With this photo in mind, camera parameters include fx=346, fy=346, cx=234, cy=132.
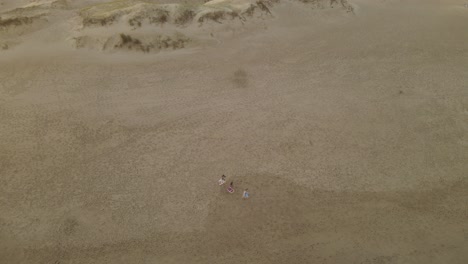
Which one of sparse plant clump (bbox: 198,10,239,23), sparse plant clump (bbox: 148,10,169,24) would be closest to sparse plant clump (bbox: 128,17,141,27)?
sparse plant clump (bbox: 148,10,169,24)

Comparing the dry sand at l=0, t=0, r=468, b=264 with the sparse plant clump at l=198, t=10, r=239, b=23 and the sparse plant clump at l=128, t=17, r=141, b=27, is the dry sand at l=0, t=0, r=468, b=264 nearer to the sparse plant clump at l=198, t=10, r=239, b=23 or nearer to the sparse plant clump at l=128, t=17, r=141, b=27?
the sparse plant clump at l=198, t=10, r=239, b=23

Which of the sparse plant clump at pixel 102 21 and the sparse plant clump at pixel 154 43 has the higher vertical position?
the sparse plant clump at pixel 102 21

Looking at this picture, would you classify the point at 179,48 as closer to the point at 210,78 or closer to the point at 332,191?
the point at 210,78

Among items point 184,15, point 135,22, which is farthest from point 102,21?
point 184,15

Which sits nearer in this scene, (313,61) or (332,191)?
(332,191)

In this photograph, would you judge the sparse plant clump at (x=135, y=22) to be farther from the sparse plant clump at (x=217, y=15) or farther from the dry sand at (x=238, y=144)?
the sparse plant clump at (x=217, y=15)

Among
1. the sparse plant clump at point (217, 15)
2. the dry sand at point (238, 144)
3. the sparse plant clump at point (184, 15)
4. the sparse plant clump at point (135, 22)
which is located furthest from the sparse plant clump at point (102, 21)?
the sparse plant clump at point (217, 15)

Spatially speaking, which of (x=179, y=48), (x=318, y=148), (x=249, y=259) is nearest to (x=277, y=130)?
(x=318, y=148)

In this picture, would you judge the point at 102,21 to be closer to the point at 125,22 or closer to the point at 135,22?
the point at 125,22
